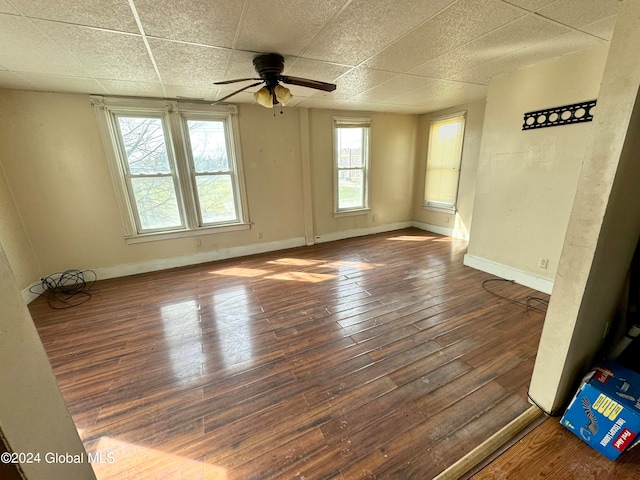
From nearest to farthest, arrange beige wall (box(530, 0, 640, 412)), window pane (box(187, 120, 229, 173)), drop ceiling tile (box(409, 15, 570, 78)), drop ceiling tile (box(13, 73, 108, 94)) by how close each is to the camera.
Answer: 1. beige wall (box(530, 0, 640, 412))
2. drop ceiling tile (box(409, 15, 570, 78))
3. drop ceiling tile (box(13, 73, 108, 94))
4. window pane (box(187, 120, 229, 173))

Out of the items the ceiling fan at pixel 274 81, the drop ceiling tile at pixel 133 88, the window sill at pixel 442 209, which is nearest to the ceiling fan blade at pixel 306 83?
the ceiling fan at pixel 274 81

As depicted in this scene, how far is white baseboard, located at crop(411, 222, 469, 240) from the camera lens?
190 inches

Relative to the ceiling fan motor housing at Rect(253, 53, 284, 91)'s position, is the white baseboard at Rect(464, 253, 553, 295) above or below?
below

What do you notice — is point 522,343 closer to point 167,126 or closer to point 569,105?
point 569,105

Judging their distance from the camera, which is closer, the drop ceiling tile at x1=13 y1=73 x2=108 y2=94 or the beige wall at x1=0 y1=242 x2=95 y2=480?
the beige wall at x1=0 y1=242 x2=95 y2=480

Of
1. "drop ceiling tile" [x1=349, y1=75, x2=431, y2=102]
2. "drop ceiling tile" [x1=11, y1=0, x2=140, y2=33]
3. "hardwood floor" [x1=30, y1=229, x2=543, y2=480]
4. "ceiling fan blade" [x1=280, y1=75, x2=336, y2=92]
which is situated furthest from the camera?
"drop ceiling tile" [x1=349, y1=75, x2=431, y2=102]

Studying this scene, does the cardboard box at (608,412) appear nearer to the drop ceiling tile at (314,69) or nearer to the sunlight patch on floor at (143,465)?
the sunlight patch on floor at (143,465)

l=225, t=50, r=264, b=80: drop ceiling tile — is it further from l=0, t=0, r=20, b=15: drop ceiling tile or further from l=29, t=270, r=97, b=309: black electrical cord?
l=29, t=270, r=97, b=309: black electrical cord

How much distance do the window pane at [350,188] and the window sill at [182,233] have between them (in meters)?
1.95

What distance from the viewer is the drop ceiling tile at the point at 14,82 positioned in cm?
243

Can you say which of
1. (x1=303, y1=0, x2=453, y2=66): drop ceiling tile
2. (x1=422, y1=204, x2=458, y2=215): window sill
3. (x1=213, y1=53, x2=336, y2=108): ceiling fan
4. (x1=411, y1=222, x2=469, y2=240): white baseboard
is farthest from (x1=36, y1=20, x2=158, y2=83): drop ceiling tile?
(x1=411, y1=222, x2=469, y2=240): white baseboard

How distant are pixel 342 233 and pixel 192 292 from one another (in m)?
3.03

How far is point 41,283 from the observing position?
10.7 ft

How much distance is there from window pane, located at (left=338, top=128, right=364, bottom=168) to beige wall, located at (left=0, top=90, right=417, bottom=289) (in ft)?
0.86
